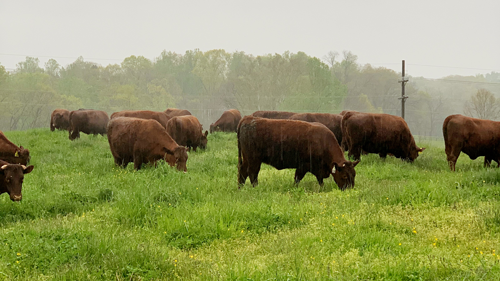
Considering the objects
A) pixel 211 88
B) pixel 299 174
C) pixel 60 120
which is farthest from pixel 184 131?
pixel 211 88

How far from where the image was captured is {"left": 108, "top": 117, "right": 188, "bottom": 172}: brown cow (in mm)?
11891

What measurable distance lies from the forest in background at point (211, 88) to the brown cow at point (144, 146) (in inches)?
1544

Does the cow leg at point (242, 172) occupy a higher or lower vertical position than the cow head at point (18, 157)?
lower

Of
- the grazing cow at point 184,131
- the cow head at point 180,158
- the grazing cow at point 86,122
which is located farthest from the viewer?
the grazing cow at point 86,122

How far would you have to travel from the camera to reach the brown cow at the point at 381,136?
14.5 metres

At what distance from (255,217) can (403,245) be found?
253 cm

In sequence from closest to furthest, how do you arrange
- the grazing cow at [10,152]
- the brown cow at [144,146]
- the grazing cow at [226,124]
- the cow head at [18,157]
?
the grazing cow at [10,152], the cow head at [18,157], the brown cow at [144,146], the grazing cow at [226,124]

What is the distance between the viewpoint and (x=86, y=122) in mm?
24219

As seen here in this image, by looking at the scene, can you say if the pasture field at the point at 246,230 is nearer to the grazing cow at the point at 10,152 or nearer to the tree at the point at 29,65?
the grazing cow at the point at 10,152

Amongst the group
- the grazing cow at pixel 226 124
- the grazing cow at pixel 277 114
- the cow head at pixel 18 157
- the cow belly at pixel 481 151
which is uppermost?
the grazing cow at pixel 277 114

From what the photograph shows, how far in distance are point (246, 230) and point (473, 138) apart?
9.53 m

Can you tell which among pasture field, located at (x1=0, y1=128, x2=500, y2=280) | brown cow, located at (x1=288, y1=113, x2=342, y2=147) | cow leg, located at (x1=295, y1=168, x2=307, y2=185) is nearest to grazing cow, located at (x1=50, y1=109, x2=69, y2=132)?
brown cow, located at (x1=288, y1=113, x2=342, y2=147)

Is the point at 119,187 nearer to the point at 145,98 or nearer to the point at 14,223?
the point at 14,223

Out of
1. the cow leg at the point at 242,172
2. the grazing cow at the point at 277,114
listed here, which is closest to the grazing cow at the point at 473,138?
the cow leg at the point at 242,172
